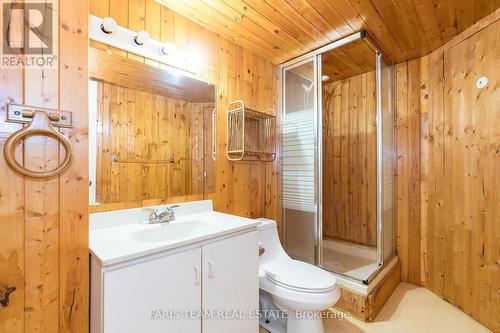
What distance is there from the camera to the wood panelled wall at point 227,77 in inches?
58.0

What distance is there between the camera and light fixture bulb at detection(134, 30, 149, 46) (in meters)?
1.43

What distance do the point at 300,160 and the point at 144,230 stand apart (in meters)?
1.49

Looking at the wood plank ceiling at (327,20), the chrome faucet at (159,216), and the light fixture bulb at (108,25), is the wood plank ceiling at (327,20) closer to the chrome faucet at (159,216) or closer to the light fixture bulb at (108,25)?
the light fixture bulb at (108,25)

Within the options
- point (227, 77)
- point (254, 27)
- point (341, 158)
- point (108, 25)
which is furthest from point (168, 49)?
point (341, 158)

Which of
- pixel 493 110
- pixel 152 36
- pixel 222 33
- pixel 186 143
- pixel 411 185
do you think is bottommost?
pixel 411 185

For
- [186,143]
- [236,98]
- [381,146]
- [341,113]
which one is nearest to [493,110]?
[381,146]

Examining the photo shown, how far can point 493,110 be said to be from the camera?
176 centimetres

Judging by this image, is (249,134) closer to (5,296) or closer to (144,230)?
(144,230)

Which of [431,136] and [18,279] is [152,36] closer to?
[18,279]

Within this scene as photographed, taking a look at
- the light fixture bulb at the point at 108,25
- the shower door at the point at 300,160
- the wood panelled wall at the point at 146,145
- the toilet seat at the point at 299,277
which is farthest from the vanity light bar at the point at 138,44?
the toilet seat at the point at 299,277

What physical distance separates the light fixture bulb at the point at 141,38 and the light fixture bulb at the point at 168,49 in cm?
12

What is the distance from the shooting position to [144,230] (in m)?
1.35

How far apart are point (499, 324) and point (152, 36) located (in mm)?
3051

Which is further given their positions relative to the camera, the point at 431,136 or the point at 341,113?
the point at 341,113
